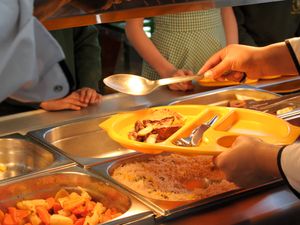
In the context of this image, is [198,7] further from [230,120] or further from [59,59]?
[59,59]

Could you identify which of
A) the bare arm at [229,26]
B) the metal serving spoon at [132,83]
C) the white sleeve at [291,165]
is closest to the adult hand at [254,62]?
the metal serving spoon at [132,83]

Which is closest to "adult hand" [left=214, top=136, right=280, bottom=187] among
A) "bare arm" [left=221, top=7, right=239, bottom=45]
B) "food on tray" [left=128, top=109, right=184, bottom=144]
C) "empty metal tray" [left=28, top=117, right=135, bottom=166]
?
"food on tray" [left=128, top=109, right=184, bottom=144]

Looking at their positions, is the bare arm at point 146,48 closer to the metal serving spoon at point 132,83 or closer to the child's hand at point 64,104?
the child's hand at point 64,104

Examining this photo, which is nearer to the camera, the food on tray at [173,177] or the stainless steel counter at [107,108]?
the food on tray at [173,177]

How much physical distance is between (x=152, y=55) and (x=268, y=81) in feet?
1.60

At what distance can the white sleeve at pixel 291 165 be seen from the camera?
109 cm

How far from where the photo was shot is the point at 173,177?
135 cm

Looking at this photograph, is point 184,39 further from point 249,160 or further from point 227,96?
point 249,160

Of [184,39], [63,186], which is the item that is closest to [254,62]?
[63,186]

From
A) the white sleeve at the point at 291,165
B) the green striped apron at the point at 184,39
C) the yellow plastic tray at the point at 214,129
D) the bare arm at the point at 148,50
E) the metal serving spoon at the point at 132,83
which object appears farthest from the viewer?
the green striped apron at the point at 184,39

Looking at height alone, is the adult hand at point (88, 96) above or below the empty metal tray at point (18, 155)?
above

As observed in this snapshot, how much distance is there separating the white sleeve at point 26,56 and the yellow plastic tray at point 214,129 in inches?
22.2

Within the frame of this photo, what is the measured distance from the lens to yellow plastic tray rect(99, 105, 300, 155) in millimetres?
1193

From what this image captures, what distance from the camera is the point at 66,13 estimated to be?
3.10 feet
